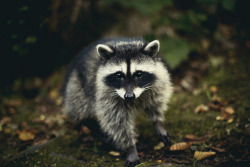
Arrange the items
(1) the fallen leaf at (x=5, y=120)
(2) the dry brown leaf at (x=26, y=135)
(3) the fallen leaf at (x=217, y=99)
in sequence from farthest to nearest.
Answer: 1. (1) the fallen leaf at (x=5, y=120)
2. (3) the fallen leaf at (x=217, y=99)
3. (2) the dry brown leaf at (x=26, y=135)

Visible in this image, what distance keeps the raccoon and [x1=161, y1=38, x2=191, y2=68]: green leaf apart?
1341mm

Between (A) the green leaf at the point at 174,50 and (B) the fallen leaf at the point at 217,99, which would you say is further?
(A) the green leaf at the point at 174,50

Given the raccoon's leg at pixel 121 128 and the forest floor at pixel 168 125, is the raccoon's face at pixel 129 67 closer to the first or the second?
the raccoon's leg at pixel 121 128

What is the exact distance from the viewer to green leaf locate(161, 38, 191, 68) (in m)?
4.31

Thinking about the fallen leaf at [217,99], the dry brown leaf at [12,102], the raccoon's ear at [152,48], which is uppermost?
the raccoon's ear at [152,48]

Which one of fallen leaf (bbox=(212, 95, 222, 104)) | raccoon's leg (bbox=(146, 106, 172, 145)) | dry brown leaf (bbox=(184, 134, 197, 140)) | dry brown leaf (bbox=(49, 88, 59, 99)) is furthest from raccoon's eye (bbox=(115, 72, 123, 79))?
dry brown leaf (bbox=(49, 88, 59, 99))

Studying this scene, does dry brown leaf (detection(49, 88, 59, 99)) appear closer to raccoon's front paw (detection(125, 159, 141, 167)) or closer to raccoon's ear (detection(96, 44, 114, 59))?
raccoon's ear (detection(96, 44, 114, 59))

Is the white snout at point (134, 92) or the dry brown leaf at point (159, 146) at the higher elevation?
the white snout at point (134, 92)

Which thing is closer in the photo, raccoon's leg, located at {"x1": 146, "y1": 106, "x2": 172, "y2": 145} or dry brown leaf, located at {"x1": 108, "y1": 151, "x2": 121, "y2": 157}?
dry brown leaf, located at {"x1": 108, "y1": 151, "x2": 121, "y2": 157}

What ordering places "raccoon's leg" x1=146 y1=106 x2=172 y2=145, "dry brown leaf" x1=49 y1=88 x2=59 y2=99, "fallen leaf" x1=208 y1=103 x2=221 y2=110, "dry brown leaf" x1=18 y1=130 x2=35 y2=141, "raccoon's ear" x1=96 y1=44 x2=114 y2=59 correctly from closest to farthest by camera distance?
"raccoon's ear" x1=96 y1=44 x2=114 y2=59 → "raccoon's leg" x1=146 y1=106 x2=172 y2=145 → "dry brown leaf" x1=18 y1=130 x2=35 y2=141 → "fallen leaf" x1=208 y1=103 x2=221 y2=110 → "dry brown leaf" x1=49 y1=88 x2=59 y2=99

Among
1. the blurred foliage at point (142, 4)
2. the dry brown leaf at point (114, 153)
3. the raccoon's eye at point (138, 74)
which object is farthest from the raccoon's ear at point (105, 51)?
the blurred foliage at point (142, 4)

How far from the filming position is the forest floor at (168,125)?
8.92 feet

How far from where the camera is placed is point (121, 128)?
9.57ft

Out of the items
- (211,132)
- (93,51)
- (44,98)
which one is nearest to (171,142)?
(211,132)
